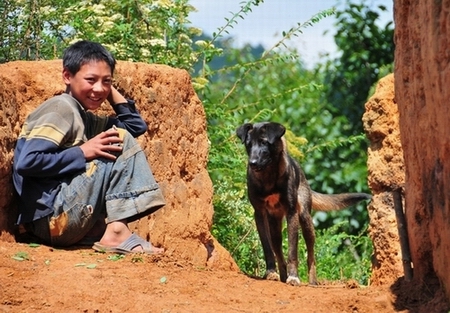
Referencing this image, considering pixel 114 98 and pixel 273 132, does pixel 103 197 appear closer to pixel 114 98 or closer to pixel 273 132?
pixel 114 98

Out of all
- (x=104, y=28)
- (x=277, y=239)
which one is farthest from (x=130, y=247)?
(x=104, y=28)

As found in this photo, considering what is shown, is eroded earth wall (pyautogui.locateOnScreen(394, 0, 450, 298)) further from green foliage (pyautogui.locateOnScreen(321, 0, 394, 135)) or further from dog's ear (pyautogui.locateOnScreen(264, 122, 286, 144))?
green foliage (pyautogui.locateOnScreen(321, 0, 394, 135))

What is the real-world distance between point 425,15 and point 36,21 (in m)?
4.99

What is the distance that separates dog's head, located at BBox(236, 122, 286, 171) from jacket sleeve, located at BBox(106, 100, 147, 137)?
1314 millimetres

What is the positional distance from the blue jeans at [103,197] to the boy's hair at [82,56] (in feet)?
1.86

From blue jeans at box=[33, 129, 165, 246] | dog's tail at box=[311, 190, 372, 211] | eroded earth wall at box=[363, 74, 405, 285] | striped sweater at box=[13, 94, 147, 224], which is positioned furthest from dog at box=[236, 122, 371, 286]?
striped sweater at box=[13, 94, 147, 224]

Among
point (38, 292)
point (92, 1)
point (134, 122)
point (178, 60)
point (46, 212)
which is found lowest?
point (38, 292)

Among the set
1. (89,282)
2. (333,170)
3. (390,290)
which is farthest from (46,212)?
(333,170)

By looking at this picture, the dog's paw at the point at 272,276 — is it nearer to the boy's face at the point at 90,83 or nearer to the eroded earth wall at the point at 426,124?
the boy's face at the point at 90,83

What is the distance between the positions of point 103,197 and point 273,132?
2.19 meters

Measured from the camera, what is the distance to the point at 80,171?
6988mm

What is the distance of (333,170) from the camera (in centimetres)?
1530

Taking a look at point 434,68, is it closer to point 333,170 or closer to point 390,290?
point 390,290

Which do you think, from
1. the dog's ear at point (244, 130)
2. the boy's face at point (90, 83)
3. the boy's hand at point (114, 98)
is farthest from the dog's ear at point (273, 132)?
the boy's face at point (90, 83)
